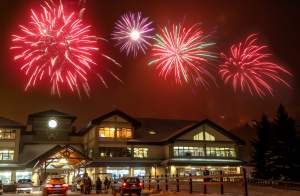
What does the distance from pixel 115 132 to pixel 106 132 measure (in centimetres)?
148

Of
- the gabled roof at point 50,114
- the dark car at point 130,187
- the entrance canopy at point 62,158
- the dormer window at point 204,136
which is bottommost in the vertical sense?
the dark car at point 130,187

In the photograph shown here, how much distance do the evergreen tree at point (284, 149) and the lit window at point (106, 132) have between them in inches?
1095

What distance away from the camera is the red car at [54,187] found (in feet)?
103

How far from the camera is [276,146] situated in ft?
140

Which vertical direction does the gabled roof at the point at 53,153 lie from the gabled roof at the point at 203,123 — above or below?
below

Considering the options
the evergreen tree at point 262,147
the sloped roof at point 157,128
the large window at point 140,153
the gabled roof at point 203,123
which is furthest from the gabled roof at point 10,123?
the evergreen tree at point 262,147

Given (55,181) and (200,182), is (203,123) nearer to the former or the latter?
(200,182)

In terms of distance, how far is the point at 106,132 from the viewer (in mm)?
63250

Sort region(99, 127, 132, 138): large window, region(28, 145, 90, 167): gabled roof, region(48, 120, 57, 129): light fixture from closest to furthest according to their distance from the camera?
region(28, 145, 90, 167): gabled roof, region(99, 127, 132, 138): large window, region(48, 120, 57, 129): light fixture

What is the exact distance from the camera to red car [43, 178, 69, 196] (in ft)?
103

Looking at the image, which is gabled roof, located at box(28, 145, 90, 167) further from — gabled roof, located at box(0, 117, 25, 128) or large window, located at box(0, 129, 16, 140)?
gabled roof, located at box(0, 117, 25, 128)

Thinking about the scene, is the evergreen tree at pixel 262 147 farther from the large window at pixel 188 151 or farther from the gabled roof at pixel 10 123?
the gabled roof at pixel 10 123

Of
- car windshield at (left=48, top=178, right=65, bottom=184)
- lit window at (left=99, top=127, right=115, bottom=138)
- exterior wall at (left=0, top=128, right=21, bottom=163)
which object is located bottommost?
car windshield at (left=48, top=178, right=65, bottom=184)

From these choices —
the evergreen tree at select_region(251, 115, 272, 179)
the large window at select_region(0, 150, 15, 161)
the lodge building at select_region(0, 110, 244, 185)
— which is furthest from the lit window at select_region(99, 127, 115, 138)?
the evergreen tree at select_region(251, 115, 272, 179)
